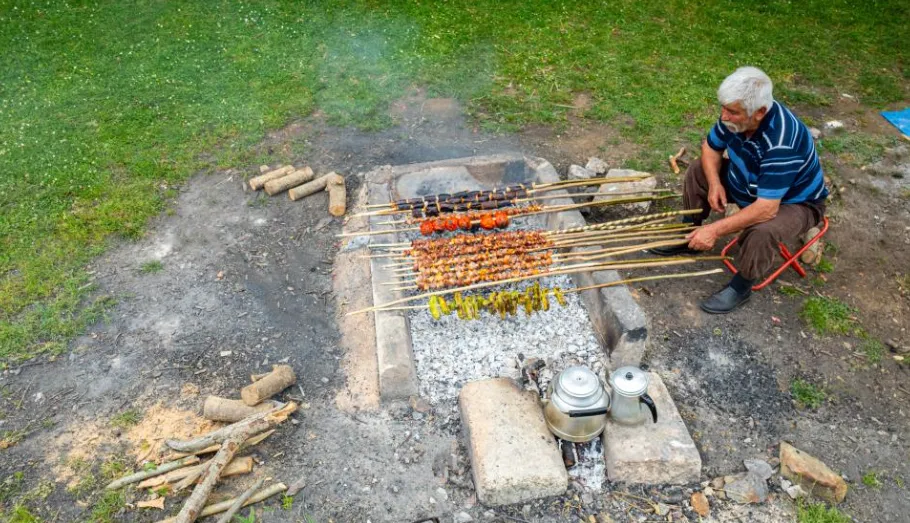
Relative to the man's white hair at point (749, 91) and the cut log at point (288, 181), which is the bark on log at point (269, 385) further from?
the man's white hair at point (749, 91)

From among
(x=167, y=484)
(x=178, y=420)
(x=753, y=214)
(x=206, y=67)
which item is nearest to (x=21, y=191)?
(x=206, y=67)

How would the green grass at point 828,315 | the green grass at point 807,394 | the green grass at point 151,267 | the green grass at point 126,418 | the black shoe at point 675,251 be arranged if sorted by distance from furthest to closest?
the black shoe at point 675,251, the green grass at point 151,267, the green grass at point 828,315, the green grass at point 807,394, the green grass at point 126,418

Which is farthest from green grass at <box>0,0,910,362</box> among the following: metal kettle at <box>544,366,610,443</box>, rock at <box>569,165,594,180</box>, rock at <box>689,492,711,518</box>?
rock at <box>689,492,711,518</box>

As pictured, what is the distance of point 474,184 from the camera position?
6.29m

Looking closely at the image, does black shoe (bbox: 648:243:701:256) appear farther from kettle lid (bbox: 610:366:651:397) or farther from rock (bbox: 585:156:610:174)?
kettle lid (bbox: 610:366:651:397)

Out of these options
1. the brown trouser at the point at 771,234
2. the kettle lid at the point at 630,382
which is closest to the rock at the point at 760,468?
the kettle lid at the point at 630,382

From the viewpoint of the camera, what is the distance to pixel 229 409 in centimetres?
434

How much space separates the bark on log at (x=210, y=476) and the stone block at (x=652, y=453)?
8.61 feet

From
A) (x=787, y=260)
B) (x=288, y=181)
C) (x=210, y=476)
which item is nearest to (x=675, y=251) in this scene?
(x=787, y=260)

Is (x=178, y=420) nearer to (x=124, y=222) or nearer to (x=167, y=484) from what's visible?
(x=167, y=484)

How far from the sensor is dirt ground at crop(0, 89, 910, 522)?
3992 millimetres

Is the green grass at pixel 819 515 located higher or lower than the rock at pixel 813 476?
lower

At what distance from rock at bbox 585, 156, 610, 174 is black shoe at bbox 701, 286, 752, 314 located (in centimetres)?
207

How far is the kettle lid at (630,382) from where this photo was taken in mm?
3842
